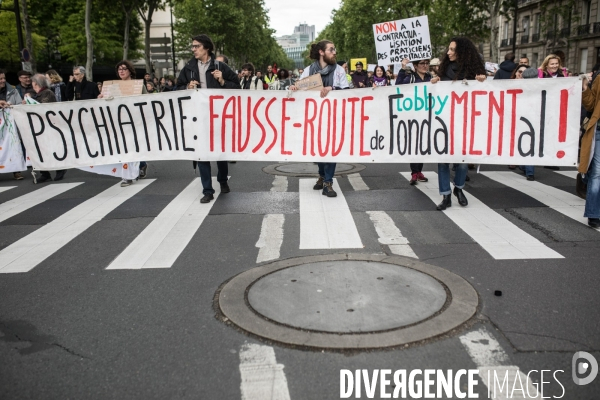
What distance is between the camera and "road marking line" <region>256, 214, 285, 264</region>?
5527 millimetres

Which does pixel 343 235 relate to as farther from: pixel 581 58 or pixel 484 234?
pixel 581 58

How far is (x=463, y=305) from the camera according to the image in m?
4.09

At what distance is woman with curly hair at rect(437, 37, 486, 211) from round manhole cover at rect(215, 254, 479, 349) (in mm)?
2495

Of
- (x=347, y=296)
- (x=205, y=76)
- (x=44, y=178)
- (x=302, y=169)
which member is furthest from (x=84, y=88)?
(x=347, y=296)

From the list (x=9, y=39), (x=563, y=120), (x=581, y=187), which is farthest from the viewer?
(x=9, y=39)

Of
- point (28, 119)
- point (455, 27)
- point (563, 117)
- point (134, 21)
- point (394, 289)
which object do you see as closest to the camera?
point (394, 289)

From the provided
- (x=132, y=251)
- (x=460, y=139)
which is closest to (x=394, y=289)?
(x=132, y=251)

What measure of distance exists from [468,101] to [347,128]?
1.61 m

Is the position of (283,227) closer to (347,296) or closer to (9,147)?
(347,296)

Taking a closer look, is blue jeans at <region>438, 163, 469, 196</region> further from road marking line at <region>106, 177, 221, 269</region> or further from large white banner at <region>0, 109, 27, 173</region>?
large white banner at <region>0, 109, 27, 173</region>

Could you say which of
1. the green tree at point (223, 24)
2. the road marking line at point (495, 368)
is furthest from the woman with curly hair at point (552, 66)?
the green tree at point (223, 24)

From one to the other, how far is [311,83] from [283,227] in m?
2.42

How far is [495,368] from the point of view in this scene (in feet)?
10.7

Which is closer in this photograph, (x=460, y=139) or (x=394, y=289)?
(x=394, y=289)
